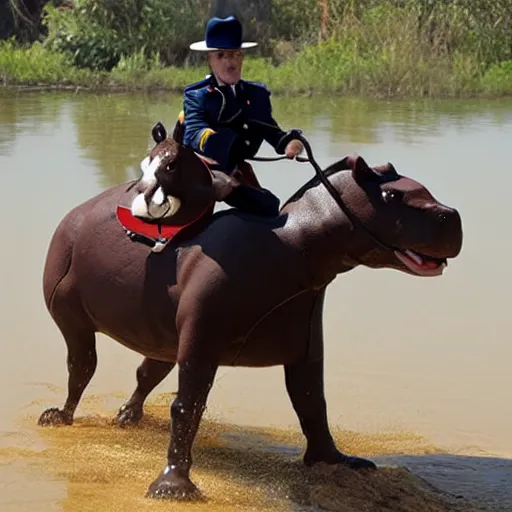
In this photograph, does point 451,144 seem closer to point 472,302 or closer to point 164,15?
point 472,302

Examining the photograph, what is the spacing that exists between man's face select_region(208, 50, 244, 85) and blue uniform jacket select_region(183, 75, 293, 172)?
3cm

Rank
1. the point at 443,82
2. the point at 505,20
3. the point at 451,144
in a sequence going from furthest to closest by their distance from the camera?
the point at 505,20 → the point at 443,82 → the point at 451,144

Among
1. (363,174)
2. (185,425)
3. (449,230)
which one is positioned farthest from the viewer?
(185,425)

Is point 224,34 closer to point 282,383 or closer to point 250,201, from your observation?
point 250,201

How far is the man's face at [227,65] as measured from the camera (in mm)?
5316

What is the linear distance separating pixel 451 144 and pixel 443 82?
649 centimetres

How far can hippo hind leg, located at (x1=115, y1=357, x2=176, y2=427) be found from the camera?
19.8 feet

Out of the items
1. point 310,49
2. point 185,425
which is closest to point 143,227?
point 185,425

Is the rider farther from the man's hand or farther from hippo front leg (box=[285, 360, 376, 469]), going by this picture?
hippo front leg (box=[285, 360, 376, 469])

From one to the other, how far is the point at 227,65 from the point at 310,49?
19041 mm

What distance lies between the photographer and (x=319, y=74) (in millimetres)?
22656

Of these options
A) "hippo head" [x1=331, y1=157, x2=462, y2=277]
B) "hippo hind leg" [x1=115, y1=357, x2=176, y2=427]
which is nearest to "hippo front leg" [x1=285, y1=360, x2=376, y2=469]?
"hippo head" [x1=331, y1=157, x2=462, y2=277]

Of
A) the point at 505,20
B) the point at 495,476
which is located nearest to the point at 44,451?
the point at 495,476

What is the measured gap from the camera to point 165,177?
503cm
